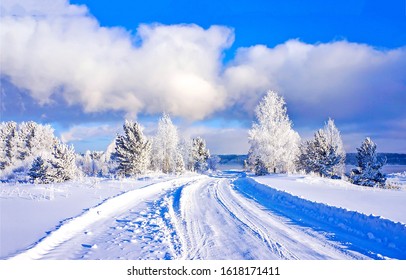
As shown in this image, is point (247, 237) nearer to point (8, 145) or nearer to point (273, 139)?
point (273, 139)

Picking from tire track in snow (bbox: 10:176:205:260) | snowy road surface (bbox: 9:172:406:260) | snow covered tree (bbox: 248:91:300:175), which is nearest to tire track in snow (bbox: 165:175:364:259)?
snowy road surface (bbox: 9:172:406:260)

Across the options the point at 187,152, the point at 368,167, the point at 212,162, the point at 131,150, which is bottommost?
the point at 368,167

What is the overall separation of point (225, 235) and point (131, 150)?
36742mm

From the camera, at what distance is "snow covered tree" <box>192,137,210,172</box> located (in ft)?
252

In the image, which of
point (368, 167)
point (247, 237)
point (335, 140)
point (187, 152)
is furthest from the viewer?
point (187, 152)

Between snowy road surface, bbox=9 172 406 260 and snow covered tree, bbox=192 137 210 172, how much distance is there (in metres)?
64.8

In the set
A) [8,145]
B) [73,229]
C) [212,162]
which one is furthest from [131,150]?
[212,162]

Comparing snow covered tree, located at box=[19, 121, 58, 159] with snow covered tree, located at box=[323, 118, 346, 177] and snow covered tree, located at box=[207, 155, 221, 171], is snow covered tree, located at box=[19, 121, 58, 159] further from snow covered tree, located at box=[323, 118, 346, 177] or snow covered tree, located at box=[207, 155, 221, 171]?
snow covered tree, located at box=[207, 155, 221, 171]

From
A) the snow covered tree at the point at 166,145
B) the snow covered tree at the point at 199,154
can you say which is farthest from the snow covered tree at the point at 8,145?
the snow covered tree at the point at 199,154

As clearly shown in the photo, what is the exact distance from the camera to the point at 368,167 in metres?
36.6

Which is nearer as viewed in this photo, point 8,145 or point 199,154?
point 8,145
